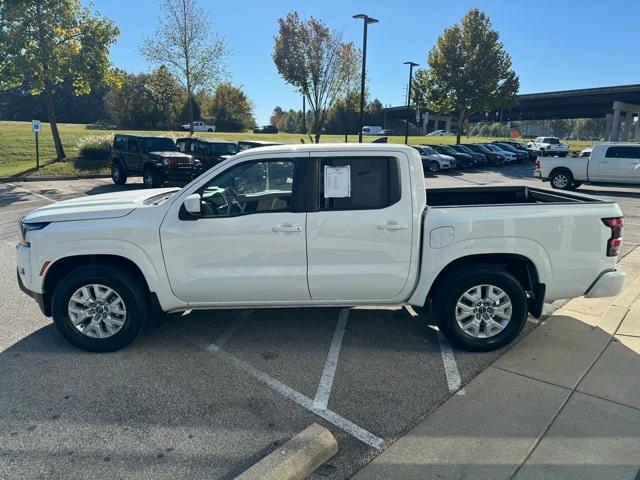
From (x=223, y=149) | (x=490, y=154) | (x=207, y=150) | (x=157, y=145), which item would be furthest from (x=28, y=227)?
(x=490, y=154)

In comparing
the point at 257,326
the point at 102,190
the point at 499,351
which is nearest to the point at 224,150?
the point at 102,190

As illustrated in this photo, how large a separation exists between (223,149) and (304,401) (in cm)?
1564

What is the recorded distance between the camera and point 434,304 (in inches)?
159

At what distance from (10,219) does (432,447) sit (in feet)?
34.7

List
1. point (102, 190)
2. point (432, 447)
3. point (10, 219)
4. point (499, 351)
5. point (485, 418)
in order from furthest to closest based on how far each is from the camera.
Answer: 1. point (102, 190)
2. point (10, 219)
3. point (499, 351)
4. point (485, 418)
5. point (432, 447)

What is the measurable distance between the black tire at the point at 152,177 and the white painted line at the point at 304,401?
490 inches

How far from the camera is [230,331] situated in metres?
4.54

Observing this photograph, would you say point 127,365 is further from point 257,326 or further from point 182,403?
point 257,326

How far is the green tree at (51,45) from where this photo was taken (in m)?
17.6

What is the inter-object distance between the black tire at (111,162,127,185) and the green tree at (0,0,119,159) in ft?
17.4

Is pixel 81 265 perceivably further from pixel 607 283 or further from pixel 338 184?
pixel 607 283

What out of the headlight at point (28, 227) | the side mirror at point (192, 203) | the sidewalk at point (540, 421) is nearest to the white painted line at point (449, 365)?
the sidewalk at point (540, 421)

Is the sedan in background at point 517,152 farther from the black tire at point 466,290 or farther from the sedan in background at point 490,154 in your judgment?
the black tire at point 466,290

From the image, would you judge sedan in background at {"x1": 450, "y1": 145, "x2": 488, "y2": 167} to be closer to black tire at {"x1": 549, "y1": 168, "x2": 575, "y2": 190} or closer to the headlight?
black tire at {"x1": 549, "y1": 168, "x2": 575, "y2": 190}
